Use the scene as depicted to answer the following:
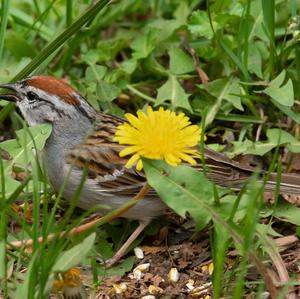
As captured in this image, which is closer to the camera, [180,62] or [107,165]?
[107,165]

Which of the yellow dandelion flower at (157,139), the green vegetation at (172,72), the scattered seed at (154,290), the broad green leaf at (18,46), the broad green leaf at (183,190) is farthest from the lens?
the broad green leaf at (18,46)

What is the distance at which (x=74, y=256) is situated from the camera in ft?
9.07

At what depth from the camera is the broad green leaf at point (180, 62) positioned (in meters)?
4.52

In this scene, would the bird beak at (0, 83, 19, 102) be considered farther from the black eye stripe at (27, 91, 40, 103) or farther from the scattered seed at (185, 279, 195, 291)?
the scattered seed at (185, 279, 195, 291)

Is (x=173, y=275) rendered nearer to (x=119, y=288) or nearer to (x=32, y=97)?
(x=119, y=288)

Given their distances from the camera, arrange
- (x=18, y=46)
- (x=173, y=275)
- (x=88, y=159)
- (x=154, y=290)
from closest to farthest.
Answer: (x=154, y=290)
(x=173, y=275)
(x=88, y=159)
(x=18, y=46)

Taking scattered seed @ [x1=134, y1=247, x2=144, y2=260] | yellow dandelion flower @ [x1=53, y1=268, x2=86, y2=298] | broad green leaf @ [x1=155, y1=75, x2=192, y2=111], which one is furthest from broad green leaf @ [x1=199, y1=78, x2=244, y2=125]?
yellow dandelion flower @ [x1=53, y1=268, x2=86, y2=298]

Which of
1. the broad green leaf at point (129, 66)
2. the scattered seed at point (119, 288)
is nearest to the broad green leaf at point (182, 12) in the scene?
the broad green leaf at point (129, 66)

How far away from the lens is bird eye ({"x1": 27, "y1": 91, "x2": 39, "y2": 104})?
392cm

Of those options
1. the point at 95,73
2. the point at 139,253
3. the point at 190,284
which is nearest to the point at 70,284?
the point at 190,284

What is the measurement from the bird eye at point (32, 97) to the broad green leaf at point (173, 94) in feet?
2.09

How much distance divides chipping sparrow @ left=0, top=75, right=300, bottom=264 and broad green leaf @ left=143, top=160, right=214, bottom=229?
729mm

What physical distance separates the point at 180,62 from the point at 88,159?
3.24 ft

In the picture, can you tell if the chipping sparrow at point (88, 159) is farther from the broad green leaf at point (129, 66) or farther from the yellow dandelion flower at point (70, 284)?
the yellow dandelion flower at point (70, 284)
